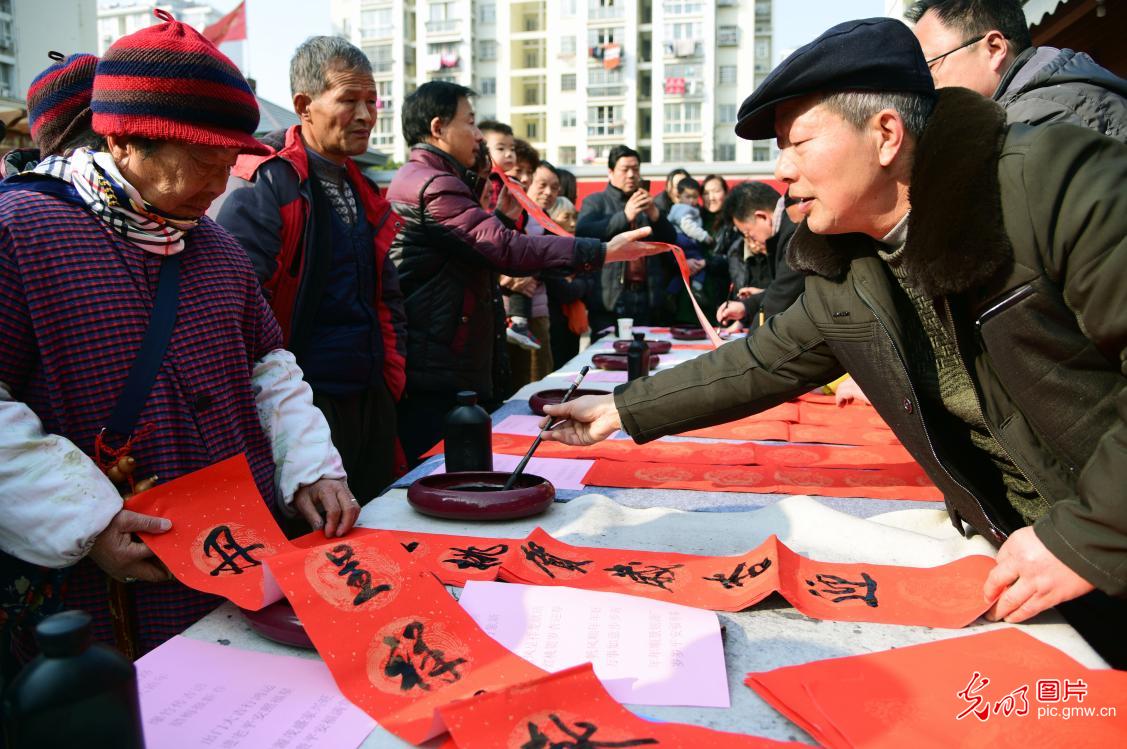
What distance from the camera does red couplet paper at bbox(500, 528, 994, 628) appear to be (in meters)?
1.29

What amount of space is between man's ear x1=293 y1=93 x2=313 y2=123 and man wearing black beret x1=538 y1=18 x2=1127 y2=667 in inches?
59.9

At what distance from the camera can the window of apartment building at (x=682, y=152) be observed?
146ft

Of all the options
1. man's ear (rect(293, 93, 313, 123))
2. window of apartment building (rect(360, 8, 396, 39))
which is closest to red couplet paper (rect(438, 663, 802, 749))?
man's ear (rect(293, 93, 313, 123))

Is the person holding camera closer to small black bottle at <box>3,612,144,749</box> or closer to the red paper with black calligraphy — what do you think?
the red paper with black calligraphy

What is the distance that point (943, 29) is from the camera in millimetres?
2523

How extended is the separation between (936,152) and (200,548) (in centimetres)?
132

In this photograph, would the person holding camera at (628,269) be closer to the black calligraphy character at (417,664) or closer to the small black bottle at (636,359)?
the small black bottle at (636,359)

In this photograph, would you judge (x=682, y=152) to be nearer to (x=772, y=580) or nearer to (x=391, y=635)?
(x=772, y=580)

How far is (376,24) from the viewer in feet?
165

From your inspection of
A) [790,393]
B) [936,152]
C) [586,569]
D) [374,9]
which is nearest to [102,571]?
[586,569]

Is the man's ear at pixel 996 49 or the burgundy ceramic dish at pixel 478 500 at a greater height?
the man's ear at pixel 996 49

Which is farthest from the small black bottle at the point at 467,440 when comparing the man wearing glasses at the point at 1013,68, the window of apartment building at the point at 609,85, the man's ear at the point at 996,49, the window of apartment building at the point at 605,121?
the window of apartment building at the point at 609,85

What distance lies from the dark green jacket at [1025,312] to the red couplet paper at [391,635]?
2.73 feet

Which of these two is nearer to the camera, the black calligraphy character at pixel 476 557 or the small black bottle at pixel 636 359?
the black calligraphy character at pixel 476 557
